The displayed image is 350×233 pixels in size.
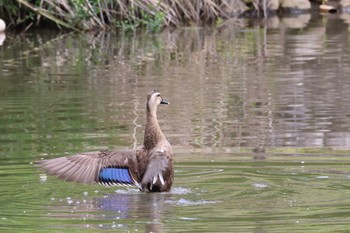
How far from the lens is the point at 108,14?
27594mm

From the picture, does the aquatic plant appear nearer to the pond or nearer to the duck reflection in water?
the pond

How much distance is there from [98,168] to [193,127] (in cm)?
395

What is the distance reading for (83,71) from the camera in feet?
62.2

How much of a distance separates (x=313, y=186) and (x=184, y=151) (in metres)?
2.35

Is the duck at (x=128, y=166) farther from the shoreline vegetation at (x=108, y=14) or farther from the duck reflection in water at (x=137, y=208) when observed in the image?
the shoreline vegetation at (x=108, y=14)

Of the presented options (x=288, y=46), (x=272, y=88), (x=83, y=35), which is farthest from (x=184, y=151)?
(x=83, y=35)

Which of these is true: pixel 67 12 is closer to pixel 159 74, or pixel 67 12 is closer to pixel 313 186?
pixel 159 74

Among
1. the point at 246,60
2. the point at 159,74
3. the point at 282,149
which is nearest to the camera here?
the point at 282,149

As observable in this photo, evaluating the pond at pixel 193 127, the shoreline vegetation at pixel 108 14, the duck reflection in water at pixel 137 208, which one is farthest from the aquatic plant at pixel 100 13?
the duck reflection in water at pixel 137 208

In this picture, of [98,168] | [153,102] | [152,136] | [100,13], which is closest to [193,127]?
[153,102]

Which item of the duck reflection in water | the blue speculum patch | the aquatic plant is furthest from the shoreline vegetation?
the duck reflection in water

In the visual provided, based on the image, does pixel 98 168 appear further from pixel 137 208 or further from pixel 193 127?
pixel 193 127

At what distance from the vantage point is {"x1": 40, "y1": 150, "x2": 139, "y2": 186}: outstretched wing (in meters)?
8.88

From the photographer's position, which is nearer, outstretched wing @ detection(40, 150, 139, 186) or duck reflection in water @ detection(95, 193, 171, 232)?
duck reflection in water @ detection(95, 193, 171, 232)
